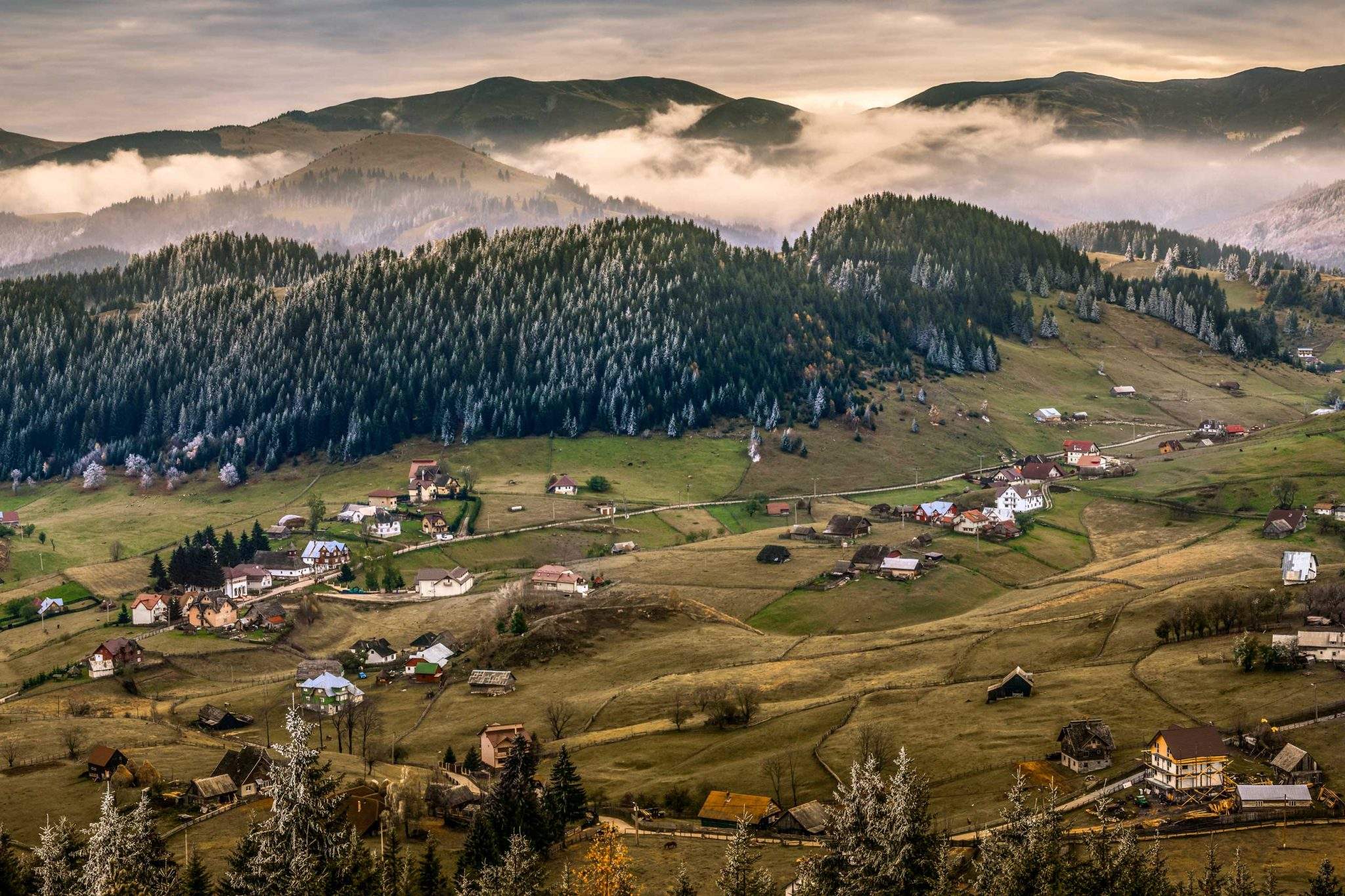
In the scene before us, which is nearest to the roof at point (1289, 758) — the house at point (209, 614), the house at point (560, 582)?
the house at point (560, 582)

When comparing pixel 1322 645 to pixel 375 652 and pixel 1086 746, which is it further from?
pixel 375 652

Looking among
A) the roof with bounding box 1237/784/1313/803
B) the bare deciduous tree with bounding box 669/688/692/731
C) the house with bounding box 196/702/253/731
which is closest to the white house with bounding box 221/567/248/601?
the house with bounding box 196/702/253/731

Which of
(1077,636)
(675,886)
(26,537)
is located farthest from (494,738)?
(26,537)

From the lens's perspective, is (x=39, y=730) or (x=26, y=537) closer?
(x=39, y=730)

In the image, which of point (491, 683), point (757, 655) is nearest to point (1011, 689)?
point (757, 655)

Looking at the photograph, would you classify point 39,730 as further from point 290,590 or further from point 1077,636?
point 1077,636

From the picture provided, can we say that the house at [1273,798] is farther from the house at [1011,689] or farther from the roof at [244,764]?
the roof at [244,764]

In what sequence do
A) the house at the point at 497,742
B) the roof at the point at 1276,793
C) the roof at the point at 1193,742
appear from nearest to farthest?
the roof at the point at 1276,793, the roof at the point at 1193,742, the house at the point at 497,742

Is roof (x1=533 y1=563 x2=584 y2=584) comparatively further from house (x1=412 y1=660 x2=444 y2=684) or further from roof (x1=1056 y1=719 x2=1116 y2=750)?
roof (x1=1056 y1=719 x2=1116 y2=750)
